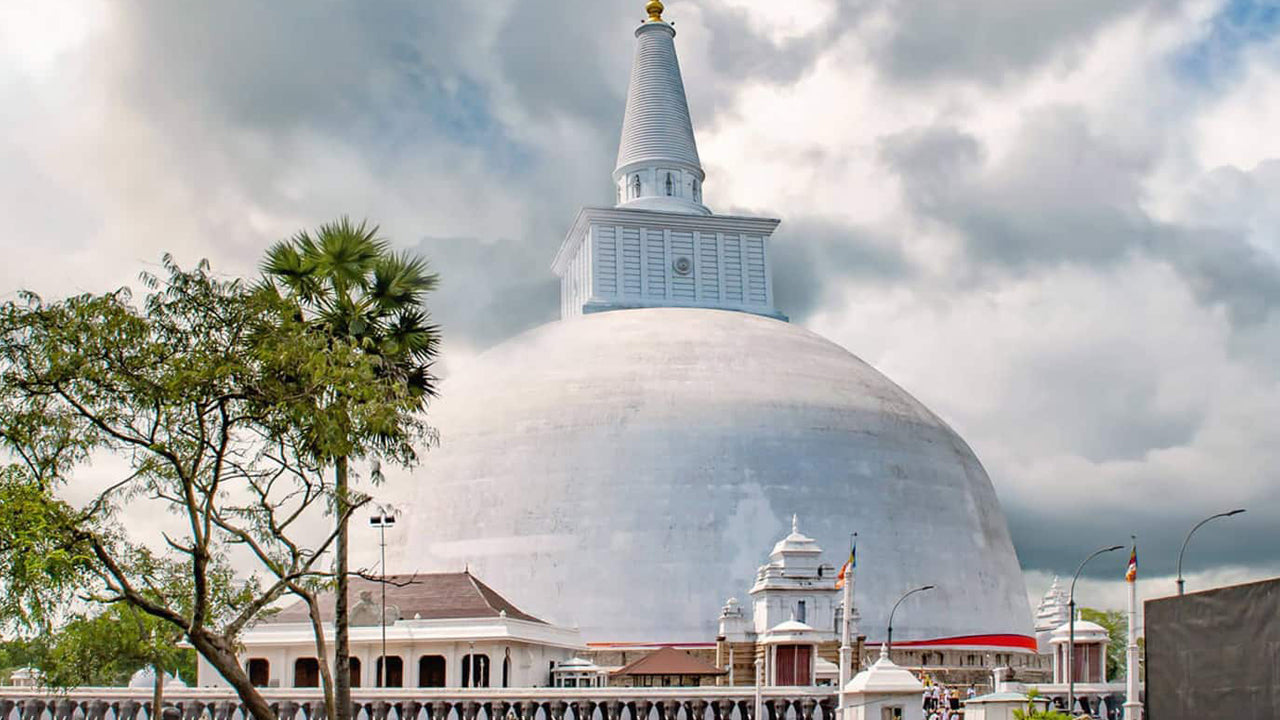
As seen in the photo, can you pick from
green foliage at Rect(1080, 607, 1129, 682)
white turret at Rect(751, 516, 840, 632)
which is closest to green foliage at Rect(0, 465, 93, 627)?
white turret at Rect(751, 516, 840, 632)

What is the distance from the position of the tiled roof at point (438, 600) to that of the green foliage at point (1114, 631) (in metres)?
64.1

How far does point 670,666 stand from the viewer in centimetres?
4444

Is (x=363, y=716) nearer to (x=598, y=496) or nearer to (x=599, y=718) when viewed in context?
(x=599, y=718)

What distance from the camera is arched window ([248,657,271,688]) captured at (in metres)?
49.1

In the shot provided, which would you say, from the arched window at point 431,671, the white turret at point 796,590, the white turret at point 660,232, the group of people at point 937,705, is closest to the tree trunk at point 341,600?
the group of people at point 937,705

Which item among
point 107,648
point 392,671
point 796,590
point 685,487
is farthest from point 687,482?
point 107,648

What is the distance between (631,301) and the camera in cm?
6619

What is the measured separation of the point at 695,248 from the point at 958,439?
51.2 ft

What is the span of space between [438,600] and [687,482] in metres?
10.8

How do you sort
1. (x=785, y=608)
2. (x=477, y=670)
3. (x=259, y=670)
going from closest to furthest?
(x=477, y=670) → (x=785, y=608) → (x=259, y=670)

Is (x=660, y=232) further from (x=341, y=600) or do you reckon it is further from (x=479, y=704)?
(x=341, y=600)

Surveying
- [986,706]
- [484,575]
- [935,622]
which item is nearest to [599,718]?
[986,706]

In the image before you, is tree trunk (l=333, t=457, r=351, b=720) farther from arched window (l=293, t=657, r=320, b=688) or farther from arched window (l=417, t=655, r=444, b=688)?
arched window (l=293, t=657, r=320, b=688)

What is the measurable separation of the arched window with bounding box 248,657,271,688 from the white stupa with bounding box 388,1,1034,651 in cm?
717
